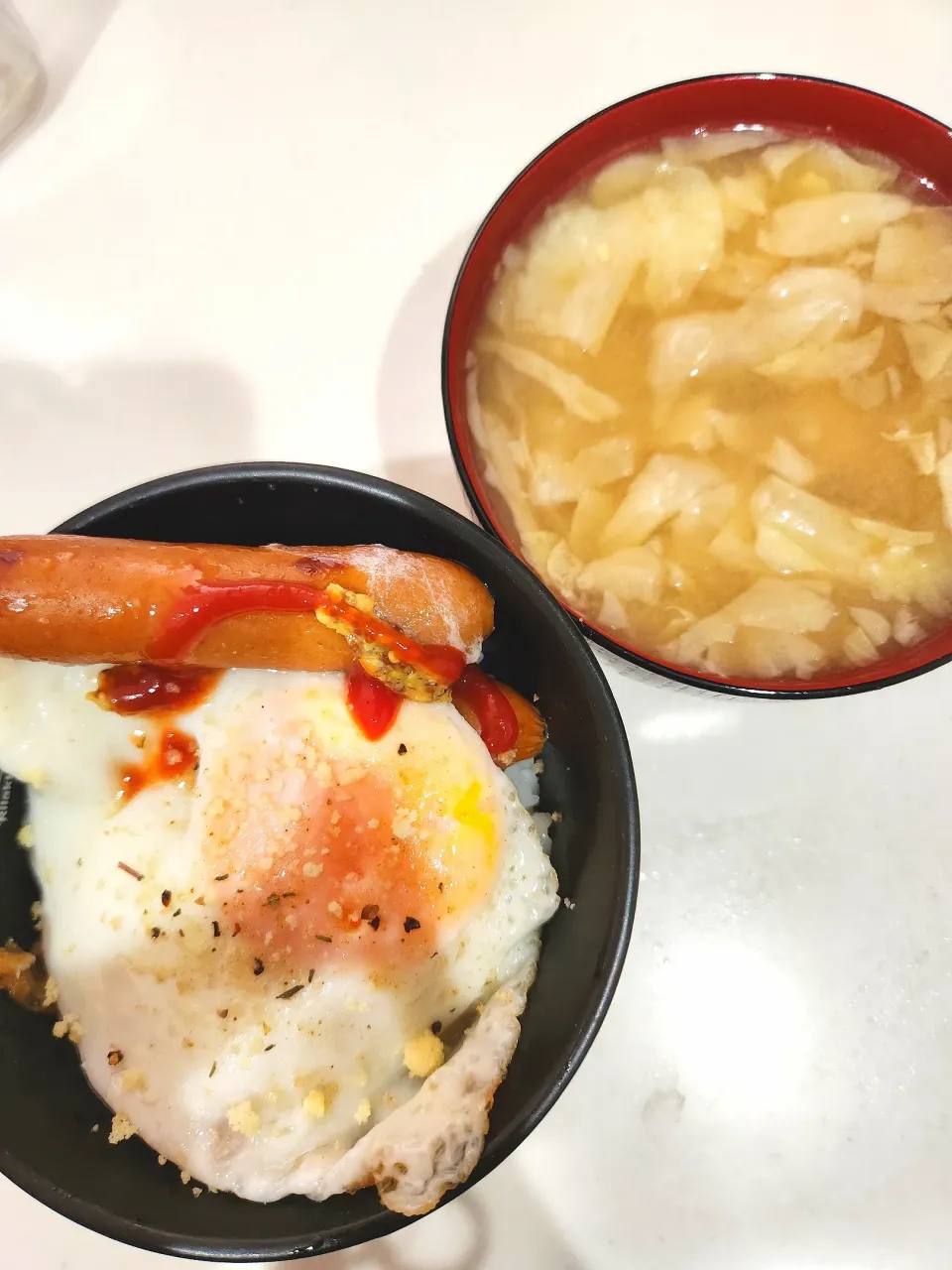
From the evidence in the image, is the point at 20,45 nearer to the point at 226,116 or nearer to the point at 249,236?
the point at 226,116

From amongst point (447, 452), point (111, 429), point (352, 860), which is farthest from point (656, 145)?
point (352, 860)

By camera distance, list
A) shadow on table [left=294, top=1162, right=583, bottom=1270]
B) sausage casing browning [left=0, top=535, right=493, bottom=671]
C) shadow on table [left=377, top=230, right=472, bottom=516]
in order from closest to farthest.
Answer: sausage casing browning [left=0, top=535, right=493, bottom=671] < shadow on table [left=294, top=1162, right=583, bottom=1270] < shadow on table [left=377, top=230, right=472, bottom=516]

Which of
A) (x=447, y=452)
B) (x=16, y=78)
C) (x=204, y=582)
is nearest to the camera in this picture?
(x=204, y=582)

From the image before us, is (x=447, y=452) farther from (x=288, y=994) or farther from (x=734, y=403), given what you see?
(x=288, y=994)

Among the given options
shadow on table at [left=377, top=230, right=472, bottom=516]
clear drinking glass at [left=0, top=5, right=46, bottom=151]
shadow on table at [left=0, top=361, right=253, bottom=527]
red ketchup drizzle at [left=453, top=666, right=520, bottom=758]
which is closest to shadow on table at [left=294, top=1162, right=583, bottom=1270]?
red ketchup drizzle at [left=453, top=666, right=520, bottom=758]

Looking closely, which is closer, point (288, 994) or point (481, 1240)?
point (288, 994)

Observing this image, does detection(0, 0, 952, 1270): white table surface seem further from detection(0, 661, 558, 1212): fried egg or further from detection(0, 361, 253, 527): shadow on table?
detection(0, 661, 558, 1212): fried egg

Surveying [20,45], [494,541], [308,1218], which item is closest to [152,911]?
[308,1218]
